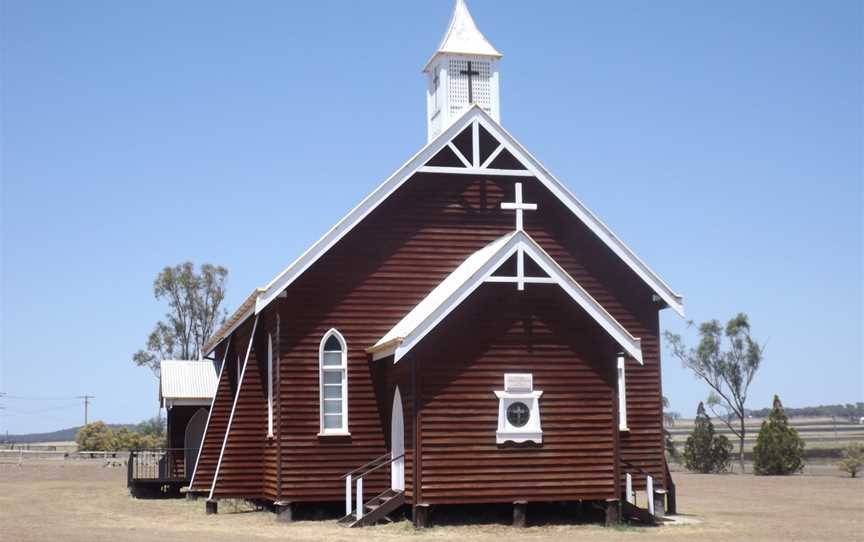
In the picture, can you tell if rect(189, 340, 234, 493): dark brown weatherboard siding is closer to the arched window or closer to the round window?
the arched window

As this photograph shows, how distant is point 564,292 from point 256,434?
8.94m

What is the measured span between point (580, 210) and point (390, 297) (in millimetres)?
5267

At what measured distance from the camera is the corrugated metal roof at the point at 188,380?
139 ft

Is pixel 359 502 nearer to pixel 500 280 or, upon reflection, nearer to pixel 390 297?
pixel 390 297

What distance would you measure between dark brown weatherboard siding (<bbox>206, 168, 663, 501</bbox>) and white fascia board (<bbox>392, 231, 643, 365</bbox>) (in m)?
1.90

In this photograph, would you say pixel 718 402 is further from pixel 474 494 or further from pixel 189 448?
pixel 474 494

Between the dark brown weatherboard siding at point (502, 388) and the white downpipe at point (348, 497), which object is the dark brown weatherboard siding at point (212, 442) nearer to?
the white downpipe at point (348, 497)

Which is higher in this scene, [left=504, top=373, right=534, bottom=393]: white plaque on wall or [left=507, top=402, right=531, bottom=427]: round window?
[left=504, top=373, right=534, bottom=393]: white plaque on wall

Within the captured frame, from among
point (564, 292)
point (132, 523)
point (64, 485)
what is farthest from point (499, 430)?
point (64, 485)

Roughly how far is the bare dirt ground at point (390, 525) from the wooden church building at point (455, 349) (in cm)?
96

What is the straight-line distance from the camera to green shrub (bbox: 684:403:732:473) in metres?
60.2

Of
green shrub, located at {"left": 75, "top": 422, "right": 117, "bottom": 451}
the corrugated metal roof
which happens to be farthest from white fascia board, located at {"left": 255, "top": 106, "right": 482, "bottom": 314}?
green shrub, located at {"left": 75, "top": 422, "right": 117, "bottom": 451}

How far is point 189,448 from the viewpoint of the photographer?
4266cm

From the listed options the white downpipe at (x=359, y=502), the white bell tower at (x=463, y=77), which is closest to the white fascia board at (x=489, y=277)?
the white downpipe at (x=359, y=502)
